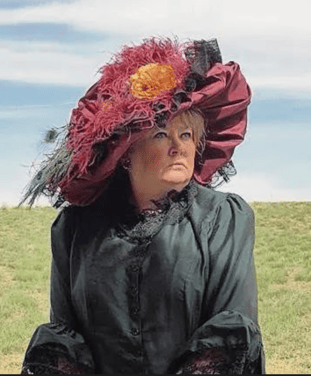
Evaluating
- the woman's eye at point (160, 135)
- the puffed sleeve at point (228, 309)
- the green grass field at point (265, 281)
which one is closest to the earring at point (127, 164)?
the woman's eye at point (160, 135)

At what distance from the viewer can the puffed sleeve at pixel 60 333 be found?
2195 mm

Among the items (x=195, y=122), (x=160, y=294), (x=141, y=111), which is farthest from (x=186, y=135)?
(x=160, y=294)

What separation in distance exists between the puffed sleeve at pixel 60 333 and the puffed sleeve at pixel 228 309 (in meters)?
0.28

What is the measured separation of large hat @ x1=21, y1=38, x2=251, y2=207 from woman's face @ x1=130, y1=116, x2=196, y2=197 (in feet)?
0.15

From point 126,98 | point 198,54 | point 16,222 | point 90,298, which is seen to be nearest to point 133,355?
point 90,298

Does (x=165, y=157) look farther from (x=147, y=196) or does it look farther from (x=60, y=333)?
(x=60, y=333)

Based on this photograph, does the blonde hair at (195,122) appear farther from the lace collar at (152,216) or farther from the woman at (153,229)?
the lace collar at (152,216)

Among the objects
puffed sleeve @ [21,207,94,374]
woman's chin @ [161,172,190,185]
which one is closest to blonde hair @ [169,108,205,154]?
woman's chin @ [161,172,190,185]

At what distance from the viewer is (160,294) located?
212 centimetres

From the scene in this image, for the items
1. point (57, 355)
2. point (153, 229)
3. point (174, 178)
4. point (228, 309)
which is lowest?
point (57, 355)

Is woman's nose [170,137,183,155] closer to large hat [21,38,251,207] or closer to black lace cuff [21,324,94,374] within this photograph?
large hat [21,38,251,207]

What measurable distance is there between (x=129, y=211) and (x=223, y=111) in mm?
397

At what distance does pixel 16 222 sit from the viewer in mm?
10227

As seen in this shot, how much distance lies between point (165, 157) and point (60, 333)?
0.59m
